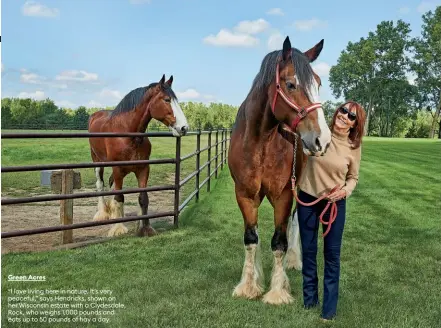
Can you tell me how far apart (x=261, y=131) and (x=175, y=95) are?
110 inches

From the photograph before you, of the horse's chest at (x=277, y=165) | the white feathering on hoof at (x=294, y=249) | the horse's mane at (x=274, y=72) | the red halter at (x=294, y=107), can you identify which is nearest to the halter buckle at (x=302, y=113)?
the red halter at (x=294, y=107)

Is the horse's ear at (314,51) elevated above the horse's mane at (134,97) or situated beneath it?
elevated above

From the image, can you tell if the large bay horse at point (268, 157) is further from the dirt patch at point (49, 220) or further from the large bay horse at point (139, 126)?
the dirt patch at point (49, 220)

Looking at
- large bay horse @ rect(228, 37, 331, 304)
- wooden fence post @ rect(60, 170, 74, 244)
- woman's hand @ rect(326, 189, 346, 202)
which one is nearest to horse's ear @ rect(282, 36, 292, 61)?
large bay horse @ rect(228, 37, 331, 304)

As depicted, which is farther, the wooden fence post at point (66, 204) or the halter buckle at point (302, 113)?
the wooden fence post at point (66, 204)

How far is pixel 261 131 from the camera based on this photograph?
11.1ft

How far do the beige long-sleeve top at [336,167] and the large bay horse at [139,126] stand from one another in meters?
3.04

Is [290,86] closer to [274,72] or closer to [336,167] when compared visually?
[274,72]

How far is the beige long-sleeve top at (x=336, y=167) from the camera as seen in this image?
118 inches

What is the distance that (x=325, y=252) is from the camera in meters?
3.13

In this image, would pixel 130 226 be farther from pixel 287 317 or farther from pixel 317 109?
pixel 317 109

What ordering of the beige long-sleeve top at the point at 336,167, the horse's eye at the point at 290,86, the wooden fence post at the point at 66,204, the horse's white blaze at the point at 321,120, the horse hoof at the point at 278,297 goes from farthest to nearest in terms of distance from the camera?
the wooden fence post at the point at 66,204 → the horse hoof at the point at 278,297 → the beige long-sleeve top at the point at 336,167 → the horse's eye at the point at 290,86 → the horse's white blaze at the point at 321,120

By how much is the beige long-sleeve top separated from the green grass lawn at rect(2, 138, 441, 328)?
97cm

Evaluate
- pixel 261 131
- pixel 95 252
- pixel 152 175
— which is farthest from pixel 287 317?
pixel 152 175
